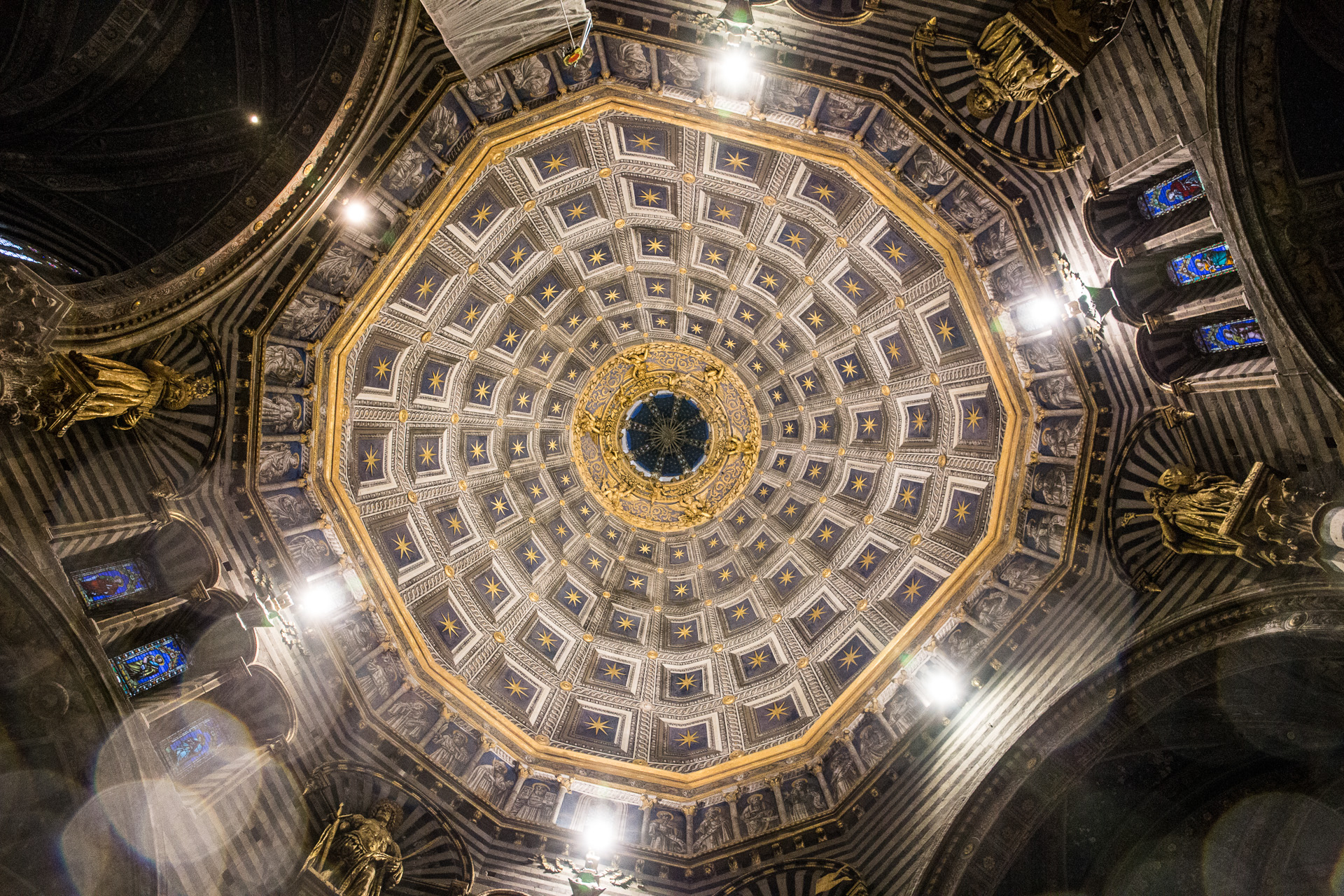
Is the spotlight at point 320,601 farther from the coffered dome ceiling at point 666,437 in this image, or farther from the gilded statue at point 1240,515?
the gilded statue at point 1240,515

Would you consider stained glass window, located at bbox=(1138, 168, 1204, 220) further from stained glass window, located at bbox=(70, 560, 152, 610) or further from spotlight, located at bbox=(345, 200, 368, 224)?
stained glass window, located at bbox=(70, 560, 152, 610)

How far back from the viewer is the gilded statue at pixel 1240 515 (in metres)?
11.0

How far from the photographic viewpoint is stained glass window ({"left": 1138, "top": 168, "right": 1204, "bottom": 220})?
12867mm

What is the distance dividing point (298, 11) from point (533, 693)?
19.8 meters

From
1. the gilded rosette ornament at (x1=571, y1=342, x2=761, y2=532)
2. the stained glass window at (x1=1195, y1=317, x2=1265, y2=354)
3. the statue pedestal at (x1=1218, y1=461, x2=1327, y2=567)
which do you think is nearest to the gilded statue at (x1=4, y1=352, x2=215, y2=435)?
the gilded rosette ornament at (x1=571, y1=342, x2=761, y2=532)

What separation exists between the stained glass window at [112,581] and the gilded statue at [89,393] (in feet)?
10.1

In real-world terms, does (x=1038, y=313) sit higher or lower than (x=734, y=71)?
lower

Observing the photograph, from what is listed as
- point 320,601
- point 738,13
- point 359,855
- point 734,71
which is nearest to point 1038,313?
point 734,71

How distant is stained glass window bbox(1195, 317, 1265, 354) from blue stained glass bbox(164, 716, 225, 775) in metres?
23.1

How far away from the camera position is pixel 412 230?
17.0m

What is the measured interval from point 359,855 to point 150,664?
642 cm

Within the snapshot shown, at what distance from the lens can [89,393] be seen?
12273 mm

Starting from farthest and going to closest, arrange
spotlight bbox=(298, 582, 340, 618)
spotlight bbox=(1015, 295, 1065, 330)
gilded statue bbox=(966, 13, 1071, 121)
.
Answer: spotlight bbox=(298, 582, 340, 618) → spotlight bbox=(1015, 295, 1065, 330) → gilded statue bbox=(966, 13, 1071, 121)

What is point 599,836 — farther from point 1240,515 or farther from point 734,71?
point 734,71
